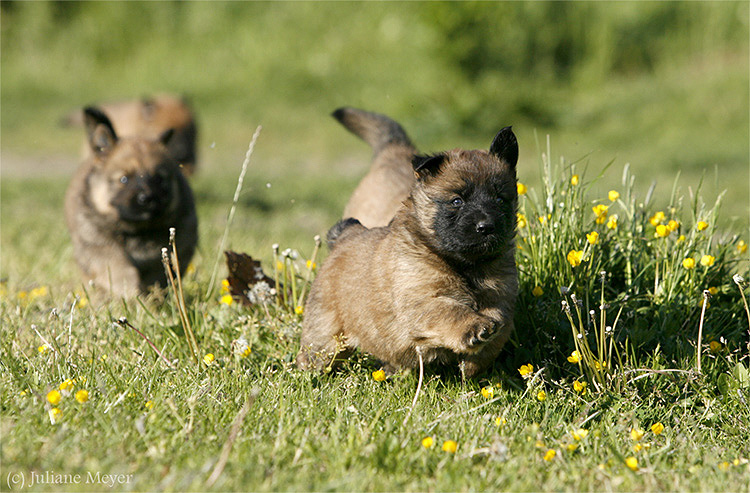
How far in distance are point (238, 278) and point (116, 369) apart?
0.92m

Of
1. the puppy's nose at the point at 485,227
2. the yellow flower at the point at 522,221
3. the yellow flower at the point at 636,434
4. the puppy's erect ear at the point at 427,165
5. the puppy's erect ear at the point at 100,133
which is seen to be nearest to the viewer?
the yellow flower at the point at 636,434

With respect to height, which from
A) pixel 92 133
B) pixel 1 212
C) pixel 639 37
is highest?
pixel 639 37

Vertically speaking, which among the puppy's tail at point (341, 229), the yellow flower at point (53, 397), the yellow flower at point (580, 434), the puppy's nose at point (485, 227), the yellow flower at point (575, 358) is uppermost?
the puppy's nose at point (485, 227)

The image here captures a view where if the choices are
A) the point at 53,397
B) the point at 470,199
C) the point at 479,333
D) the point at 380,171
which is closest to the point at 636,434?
the point at 479,333

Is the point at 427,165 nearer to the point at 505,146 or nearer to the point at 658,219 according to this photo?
the point at 505,146

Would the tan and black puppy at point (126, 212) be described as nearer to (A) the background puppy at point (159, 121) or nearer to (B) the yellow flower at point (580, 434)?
(B) the yellow flower at point (580, 434)

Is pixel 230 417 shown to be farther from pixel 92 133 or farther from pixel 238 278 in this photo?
pixel 92 133

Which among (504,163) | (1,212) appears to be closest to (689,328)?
(504,163)

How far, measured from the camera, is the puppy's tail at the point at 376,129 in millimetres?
4598

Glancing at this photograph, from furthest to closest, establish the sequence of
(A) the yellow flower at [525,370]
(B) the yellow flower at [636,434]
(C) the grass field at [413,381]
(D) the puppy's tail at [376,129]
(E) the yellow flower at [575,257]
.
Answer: (D) the puppy's tail at [376,129]
(E) the yellow flower at [575,257]
(A) the yellow flower at [525,370]
(B) the yellow flower at [636,434]
(C) the grass field at [413,381]

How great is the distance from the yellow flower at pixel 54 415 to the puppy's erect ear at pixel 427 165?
1455 mm

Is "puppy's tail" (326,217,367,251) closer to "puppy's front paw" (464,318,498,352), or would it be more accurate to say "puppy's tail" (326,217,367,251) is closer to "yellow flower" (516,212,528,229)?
"yellow flower" (516,212,528,229)

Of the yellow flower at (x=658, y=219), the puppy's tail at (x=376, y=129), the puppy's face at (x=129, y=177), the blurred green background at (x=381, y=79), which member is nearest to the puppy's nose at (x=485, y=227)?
the yellow flower at (x=658, y=219)

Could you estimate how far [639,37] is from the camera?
14758mm
